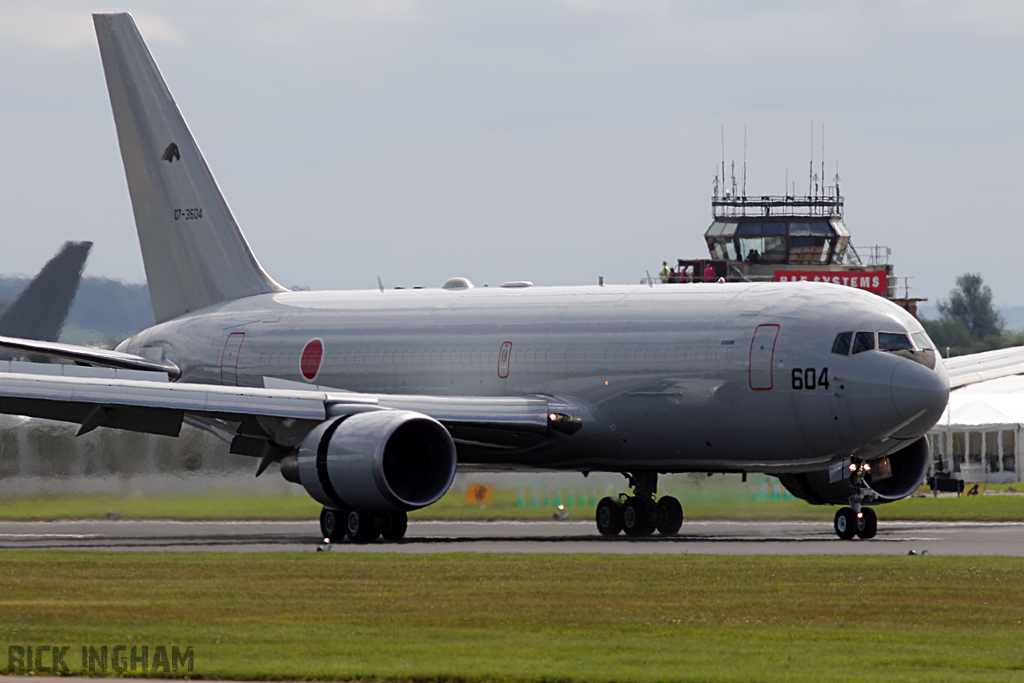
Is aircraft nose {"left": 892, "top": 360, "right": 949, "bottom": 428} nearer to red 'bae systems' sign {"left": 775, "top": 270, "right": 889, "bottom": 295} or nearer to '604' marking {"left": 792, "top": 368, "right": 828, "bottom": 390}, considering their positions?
'604' marking {"left": 792, "top": 368, "right": 828, "bottom": 390}

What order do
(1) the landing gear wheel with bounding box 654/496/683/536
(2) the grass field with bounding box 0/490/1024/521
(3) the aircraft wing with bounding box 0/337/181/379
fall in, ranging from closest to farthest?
(1) the landing gear wheel with bounding box 654/496/683/536 → (3) the aircraft wing with bounding box 0/337/181/379 → (2) the grass field with bounding box 0/490/1024/521

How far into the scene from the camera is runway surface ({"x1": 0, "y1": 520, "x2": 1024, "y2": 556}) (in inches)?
1084

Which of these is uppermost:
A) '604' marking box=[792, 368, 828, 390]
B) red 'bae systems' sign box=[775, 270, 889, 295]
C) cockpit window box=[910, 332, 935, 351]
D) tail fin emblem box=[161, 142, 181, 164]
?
red 'bae systems' sign box=[775, 270, 889, 295]

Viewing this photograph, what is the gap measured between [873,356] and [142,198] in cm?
1951

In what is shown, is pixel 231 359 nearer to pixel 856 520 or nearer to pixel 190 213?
pixel 190 213

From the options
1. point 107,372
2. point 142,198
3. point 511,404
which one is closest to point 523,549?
point 511,404

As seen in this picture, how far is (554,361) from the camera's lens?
3272 cm

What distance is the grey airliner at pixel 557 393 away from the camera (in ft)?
95.9

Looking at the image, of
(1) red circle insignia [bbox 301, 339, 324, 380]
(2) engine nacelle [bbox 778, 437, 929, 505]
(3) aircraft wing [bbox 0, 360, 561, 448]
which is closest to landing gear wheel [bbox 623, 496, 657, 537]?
(3) aircraft wing [bbox 0, 360, 561, 448]

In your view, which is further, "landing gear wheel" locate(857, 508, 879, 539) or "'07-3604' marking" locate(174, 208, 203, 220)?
"'07-3604' marking" locate(174, 208, 203, 220)

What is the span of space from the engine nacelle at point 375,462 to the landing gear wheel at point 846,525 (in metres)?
6.62

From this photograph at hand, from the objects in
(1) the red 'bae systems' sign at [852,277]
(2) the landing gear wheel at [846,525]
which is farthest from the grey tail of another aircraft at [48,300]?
(1) the red 'bae systems' sign at [852,277]

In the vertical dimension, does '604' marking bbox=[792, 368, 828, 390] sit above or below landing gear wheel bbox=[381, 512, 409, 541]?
above

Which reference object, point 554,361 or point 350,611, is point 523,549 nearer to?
point 554,361
